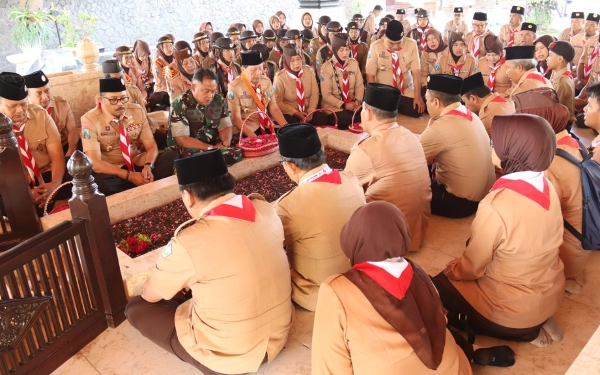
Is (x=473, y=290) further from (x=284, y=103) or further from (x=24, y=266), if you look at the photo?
(x=284, y=103)

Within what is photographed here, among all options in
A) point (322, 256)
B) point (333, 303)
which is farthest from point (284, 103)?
point (333, 303)

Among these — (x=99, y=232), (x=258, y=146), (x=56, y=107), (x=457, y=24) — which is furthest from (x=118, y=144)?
(x=457, y=24)

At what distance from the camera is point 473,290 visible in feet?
8.00

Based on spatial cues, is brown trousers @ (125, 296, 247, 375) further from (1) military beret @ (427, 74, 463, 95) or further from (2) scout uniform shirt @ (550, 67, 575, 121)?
(2) scout uniform shirt @ (550, 67, 575, 121)

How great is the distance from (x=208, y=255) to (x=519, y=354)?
1.63 meters

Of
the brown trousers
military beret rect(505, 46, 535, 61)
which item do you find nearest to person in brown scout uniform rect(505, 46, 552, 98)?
military beret rect(505, 46, 535, 61)

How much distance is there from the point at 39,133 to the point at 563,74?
5631 millimetres

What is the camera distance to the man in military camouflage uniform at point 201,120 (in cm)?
450

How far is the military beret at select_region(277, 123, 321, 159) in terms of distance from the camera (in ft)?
8.27

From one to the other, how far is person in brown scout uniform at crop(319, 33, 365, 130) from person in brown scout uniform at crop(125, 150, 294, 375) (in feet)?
14.7

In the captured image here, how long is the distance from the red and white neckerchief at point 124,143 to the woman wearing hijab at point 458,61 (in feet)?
16.7

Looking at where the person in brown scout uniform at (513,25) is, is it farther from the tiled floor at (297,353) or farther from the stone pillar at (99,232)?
the stone pillar at (99,232)

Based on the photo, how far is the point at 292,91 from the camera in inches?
249

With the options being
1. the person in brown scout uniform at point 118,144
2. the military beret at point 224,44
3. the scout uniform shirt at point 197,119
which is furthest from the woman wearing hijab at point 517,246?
the military beret at point 224,44
